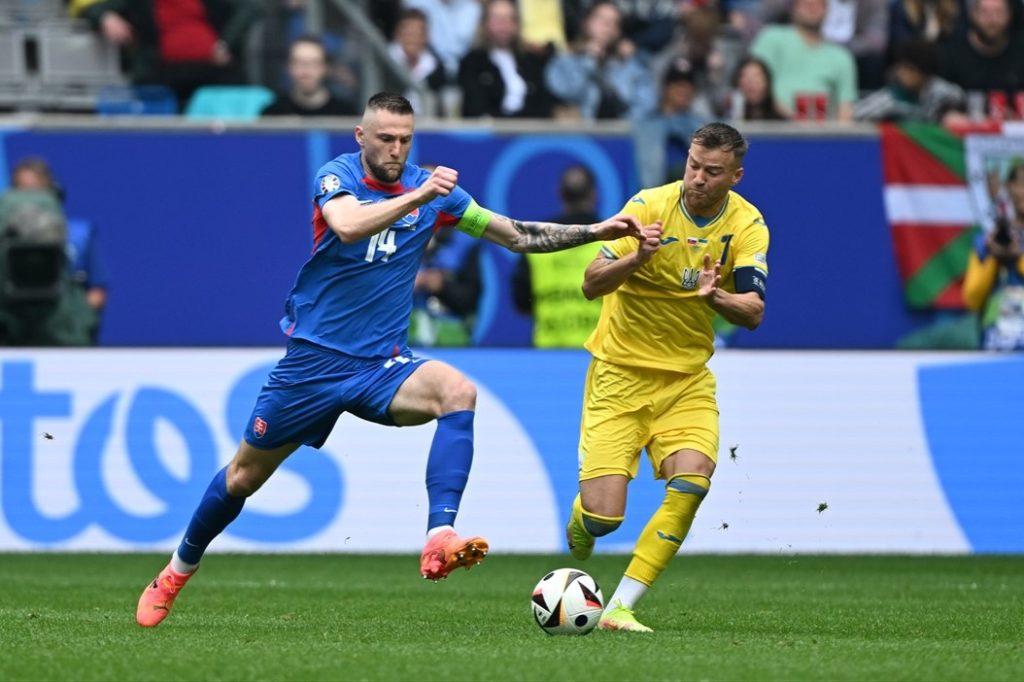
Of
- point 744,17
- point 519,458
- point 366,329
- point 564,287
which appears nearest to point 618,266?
point 366,329

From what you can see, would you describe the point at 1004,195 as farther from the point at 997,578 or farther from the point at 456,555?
the point at 456,555

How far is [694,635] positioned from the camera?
858cm

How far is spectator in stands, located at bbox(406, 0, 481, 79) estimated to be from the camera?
1852cm

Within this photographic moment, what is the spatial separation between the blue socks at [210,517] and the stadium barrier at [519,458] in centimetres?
499

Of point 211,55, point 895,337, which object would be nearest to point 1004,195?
point 895,337

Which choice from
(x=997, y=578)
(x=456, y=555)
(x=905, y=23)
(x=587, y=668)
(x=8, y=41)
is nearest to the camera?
(x=587, y=668)

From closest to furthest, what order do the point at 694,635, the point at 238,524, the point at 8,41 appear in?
1. the point at 694,635
2. the point at 238,524
3. the point at 8,41

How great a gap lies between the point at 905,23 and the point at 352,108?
5.89 metres

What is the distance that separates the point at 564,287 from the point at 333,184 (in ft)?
24.5

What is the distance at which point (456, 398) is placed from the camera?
8398 millimetres

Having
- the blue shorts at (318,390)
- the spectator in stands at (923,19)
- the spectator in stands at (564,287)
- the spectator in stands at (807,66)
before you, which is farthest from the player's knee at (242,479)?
the spectator in stands at (923,19)

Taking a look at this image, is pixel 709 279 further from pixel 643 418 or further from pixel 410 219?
pixel 410 219

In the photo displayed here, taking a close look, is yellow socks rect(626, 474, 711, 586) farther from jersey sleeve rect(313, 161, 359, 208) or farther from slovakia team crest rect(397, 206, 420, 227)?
jersey sleeve rect(313, 161, 359, 208)

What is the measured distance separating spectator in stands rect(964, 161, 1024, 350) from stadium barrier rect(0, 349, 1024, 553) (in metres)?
2.04
